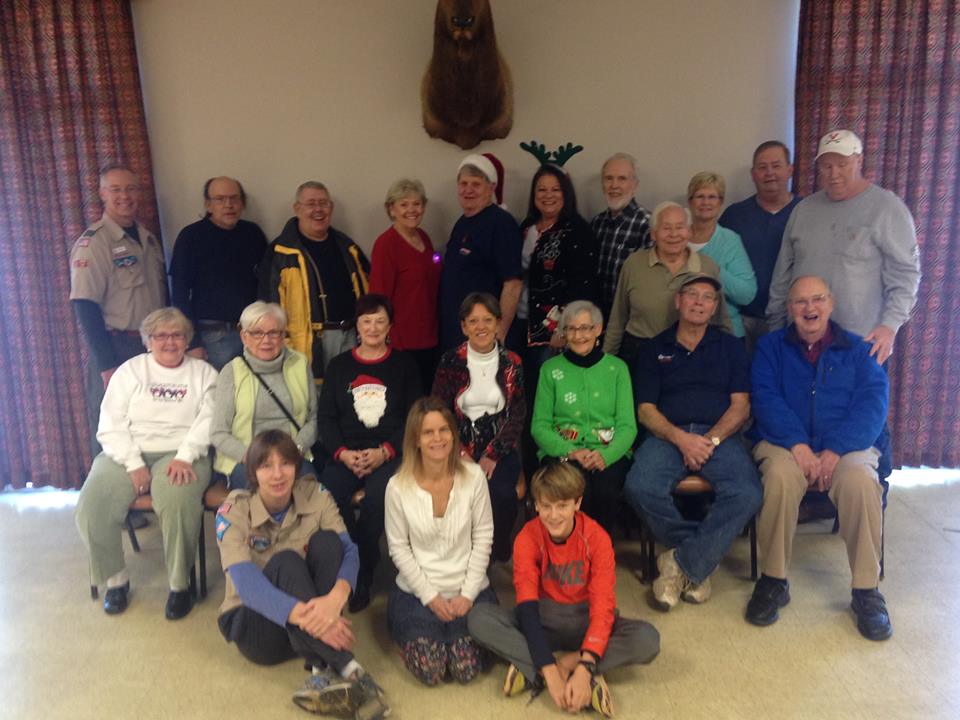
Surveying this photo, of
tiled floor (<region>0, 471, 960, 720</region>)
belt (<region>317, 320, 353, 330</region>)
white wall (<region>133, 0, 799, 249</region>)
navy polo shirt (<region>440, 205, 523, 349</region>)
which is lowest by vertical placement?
tiled floor (<region>0, 471, 960, 720</region>)

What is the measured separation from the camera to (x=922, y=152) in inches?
131

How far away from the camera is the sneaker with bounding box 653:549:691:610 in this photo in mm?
2549

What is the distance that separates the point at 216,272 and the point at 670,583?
7.30 feet

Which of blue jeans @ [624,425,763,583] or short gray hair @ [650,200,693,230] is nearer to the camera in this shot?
blue jeans @ [624,425,763,583]

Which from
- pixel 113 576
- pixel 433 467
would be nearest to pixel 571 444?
pixel 433 467

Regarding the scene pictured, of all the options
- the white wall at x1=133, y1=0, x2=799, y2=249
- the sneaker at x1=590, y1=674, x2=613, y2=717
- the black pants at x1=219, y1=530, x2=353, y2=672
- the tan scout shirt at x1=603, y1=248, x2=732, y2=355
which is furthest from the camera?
the white wall at x1=133, y1=0, x2=799, y2=249

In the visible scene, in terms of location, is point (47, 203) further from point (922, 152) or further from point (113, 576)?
point (922, 152)

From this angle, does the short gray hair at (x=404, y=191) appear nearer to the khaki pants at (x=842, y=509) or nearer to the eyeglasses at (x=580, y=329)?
the eyeglasses at (x=580, y=329)

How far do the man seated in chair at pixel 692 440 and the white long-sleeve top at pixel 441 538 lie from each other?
2.09 feet

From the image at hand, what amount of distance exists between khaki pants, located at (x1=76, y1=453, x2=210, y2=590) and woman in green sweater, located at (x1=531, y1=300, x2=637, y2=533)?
4.07 ft

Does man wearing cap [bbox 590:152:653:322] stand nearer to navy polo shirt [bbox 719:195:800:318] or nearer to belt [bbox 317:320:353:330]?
navy polo shirt [bbox 719:195:800:318]

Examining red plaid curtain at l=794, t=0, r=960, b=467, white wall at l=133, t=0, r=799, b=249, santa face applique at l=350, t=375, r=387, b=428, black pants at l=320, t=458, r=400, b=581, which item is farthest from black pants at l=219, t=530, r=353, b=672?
red plaid curtain at l=794, t=0, r=960, b=467

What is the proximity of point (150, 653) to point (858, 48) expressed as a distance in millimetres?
3594

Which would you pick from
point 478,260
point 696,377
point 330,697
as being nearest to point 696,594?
point 696,377
